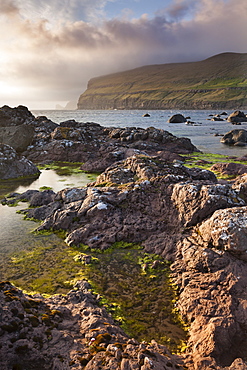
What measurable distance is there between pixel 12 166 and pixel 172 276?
68.9 feet

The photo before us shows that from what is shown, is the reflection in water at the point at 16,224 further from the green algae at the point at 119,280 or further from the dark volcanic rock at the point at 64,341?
the dark volcanic rock at the point at 64,341

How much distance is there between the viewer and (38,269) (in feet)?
31.4

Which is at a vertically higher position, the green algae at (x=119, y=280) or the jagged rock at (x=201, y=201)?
the jagged rock at (x=201, y=201)

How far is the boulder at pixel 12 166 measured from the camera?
80.3ft

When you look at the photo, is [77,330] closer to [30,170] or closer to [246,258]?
[246,258]

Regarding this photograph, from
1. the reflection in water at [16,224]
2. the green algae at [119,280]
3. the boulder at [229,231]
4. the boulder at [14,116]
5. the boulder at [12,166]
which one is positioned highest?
the boulder at [14,116]

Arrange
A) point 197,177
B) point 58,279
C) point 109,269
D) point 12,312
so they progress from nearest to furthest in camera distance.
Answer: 1. point 12,312
2. point 58,279
3. point 109,269
4. point 197,177

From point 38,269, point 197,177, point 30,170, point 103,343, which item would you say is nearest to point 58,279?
point 38,269

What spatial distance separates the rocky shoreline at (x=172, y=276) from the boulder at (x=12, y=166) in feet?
25.5

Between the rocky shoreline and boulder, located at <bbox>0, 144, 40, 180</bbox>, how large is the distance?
7.77 m

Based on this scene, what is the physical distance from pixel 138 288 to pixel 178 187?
564 centimetres

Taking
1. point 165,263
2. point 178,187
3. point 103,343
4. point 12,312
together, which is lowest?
point 165,263

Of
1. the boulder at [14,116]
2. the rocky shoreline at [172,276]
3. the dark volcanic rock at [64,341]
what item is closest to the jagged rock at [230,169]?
the rocky shoreline at [172,276]

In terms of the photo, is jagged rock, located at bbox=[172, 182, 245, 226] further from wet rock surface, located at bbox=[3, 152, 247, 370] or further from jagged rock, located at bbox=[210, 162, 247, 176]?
jagged rock, located at bbox=[210, 162, 247, 176]
